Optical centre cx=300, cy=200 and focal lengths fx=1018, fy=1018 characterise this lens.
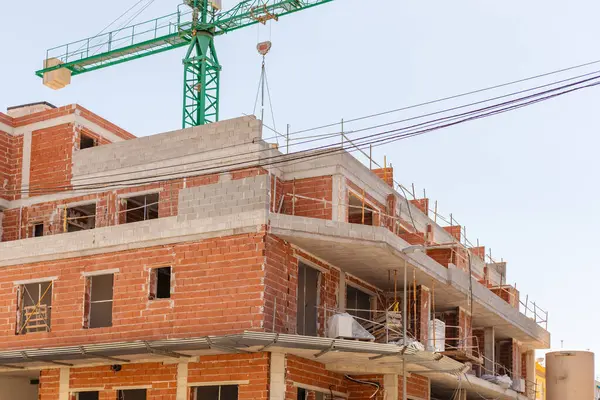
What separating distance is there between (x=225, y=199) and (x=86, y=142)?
1262 centimetres

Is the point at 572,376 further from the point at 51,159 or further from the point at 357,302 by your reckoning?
the point at 51,159

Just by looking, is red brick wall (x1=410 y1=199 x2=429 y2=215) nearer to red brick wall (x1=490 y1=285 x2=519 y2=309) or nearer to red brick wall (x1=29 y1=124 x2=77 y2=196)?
red brick wall (x1=490 y1=285 x2=519 y2=309)

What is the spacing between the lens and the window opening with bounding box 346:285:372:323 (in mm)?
36375

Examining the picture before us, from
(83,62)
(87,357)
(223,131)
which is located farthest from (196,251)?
(83,62)

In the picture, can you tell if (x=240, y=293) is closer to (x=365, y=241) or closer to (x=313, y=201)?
(x=365, y=241)

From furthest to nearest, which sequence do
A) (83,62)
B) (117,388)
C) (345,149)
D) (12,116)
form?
(83,62), (12,116), (345,149), (117,388)

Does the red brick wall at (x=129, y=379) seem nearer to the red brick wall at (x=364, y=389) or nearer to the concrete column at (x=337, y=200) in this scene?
the red brick wall at (x=364, y=389)

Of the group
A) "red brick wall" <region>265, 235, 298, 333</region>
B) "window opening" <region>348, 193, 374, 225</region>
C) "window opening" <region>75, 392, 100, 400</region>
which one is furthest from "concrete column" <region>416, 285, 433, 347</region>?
"window opening" <region>75, 392, 100, 400</region>

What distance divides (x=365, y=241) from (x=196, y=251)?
17.5ft

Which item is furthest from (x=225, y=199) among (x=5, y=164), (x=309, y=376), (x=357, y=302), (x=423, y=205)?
(x=423, y=205)

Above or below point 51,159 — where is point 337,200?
below

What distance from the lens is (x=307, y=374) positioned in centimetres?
3203

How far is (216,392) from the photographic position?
31078 millimetres

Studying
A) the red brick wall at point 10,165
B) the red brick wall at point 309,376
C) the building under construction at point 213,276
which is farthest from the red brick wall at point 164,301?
the red brick wall at point 10,165
